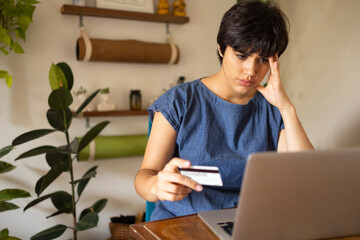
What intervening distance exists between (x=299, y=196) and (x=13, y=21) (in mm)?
2068

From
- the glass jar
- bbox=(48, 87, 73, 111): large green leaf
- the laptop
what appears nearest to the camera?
the laptop

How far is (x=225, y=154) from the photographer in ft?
4.10

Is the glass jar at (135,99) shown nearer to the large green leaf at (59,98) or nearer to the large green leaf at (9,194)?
the large green leaf at (59,98)

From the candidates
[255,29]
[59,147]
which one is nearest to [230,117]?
[255,29]

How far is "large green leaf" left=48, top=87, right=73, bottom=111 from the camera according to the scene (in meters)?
1.83

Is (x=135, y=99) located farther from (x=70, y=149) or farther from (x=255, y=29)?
(x=255, y=29)

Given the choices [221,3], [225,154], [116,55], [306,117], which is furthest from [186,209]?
[221,3]

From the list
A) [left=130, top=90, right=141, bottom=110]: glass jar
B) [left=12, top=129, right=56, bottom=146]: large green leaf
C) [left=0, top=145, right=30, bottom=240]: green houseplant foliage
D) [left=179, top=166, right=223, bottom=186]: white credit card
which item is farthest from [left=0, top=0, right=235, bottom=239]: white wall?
[left=179, top=166, right=223, bottom=186]: white credit card

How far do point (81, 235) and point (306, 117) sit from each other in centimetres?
171

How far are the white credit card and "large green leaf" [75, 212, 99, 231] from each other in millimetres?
1398

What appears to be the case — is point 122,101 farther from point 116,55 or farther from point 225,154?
point 225,154

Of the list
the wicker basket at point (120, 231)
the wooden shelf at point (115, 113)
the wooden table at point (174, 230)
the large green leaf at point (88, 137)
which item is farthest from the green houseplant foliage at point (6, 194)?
the wooden table at point (174, 230)

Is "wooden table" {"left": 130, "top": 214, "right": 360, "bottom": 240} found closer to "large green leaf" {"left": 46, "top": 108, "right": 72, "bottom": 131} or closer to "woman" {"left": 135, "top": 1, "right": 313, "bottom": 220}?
"woman" {"left": 135, "top": 1, "right": 313, "bottom": 220}

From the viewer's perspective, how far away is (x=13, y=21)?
218cm
